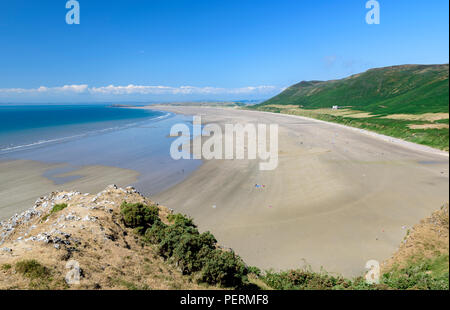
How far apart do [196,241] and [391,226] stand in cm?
1252

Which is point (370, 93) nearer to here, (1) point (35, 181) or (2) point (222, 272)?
(1) point (35, 181)

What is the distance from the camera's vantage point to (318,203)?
18734 millimetres

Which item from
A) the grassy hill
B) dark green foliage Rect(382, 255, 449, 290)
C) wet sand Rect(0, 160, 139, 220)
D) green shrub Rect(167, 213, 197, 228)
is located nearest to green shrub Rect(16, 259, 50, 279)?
green shrub Rect(167, 213, 197, 228)

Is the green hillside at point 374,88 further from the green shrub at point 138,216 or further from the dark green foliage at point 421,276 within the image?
the green shrub at point 138,216

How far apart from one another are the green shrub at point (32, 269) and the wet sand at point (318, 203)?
8.48 metres

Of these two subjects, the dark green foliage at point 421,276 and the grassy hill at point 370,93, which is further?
the grassy hill at point 370,93

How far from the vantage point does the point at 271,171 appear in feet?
88.8

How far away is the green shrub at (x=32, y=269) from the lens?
20.5ft

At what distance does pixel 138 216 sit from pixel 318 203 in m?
13.4

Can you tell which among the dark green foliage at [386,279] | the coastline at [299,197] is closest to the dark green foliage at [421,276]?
the dark green foliage at [386,279]

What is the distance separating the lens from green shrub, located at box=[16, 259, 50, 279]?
245 inches

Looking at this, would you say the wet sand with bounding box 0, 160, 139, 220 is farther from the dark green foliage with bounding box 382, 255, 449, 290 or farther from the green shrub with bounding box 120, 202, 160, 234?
the dark green foliage with bounding box 382, 255, 449, 290

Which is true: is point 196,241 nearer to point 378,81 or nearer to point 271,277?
point 271,277
